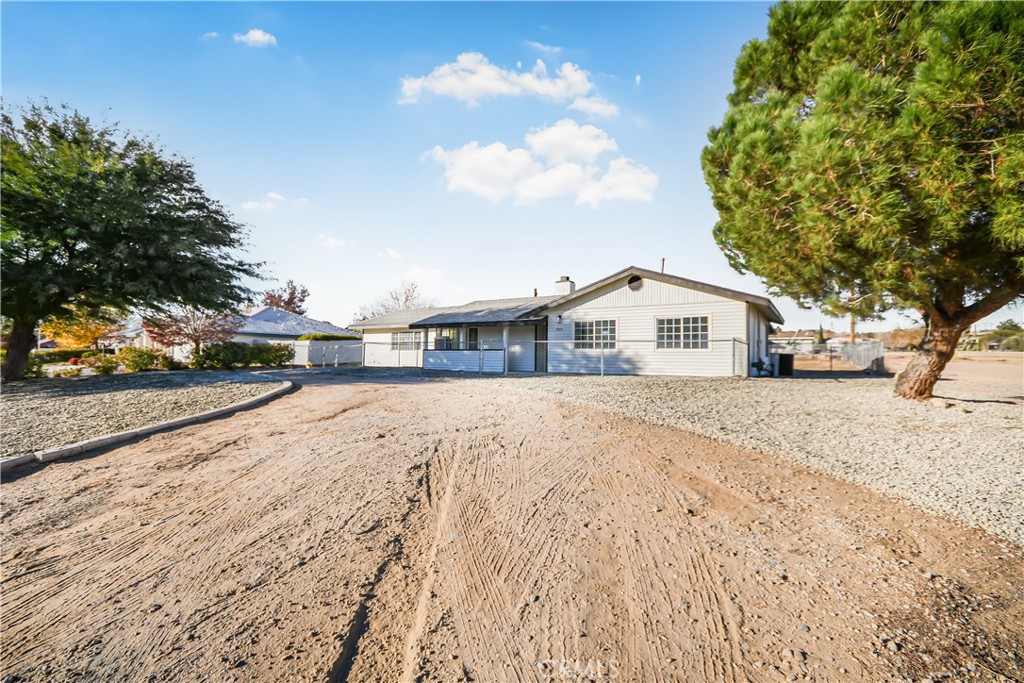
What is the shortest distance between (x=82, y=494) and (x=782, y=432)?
8289mm

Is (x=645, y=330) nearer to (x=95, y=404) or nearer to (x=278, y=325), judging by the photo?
(x=95, y=404)

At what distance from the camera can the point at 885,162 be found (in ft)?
20.4

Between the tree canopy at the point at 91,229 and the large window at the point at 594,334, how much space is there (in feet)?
41.9

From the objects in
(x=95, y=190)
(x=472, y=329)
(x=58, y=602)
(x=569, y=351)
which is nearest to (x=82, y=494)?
(x=58, y=602)

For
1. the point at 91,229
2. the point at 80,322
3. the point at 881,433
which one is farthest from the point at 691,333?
the point at 80,322

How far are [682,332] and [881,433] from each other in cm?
979

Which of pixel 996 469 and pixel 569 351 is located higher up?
pixel 569 351

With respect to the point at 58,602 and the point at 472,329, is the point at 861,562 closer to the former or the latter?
the point at 58,602

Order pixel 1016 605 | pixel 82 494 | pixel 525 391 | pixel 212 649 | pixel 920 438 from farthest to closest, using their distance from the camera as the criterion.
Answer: pixel 525 391, pixel 920 438, pixel 82 494, pixel 1016 605, pixel 212 649

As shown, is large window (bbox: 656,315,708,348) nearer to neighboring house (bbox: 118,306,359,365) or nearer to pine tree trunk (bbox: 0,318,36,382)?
pine tree trunk (bbox: 0,318,36,382)

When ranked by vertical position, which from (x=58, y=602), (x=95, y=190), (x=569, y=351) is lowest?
(x=58, y=602)

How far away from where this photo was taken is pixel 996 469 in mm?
4578

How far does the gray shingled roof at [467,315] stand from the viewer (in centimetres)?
1941

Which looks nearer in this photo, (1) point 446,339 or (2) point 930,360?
(2) point 930,360
